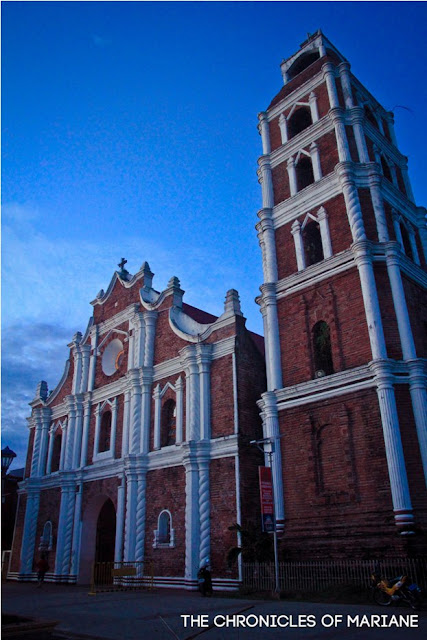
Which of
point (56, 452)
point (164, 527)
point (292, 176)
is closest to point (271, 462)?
point (164, 527)

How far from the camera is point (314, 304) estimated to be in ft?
61.8

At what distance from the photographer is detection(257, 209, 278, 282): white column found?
2079 centimetres

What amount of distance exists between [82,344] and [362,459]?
19.0m

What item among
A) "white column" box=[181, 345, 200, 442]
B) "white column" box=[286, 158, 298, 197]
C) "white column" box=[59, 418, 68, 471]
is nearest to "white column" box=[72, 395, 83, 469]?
"white column" box=[59, 418, 68, 471]

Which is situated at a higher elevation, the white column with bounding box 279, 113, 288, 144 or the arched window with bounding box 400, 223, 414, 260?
the white column with bounding box 279, 113, 288, 144

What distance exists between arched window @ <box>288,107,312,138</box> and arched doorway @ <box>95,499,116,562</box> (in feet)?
65.5

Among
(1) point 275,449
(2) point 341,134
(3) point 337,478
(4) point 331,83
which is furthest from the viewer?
(4) point 331,83

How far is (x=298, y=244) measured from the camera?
20562 millimetres

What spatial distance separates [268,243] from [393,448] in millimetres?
10094

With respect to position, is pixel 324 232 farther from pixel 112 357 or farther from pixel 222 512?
pixel 112 357

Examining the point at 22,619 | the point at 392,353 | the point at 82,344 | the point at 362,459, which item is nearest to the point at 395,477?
the point at 362,459

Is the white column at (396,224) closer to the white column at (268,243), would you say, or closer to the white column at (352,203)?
the white column at (352,203)

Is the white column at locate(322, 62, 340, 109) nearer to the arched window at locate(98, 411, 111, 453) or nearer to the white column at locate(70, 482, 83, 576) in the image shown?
the arched window at locate(98, 411, 111, 453)

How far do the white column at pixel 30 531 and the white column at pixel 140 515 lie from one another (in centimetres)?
983
